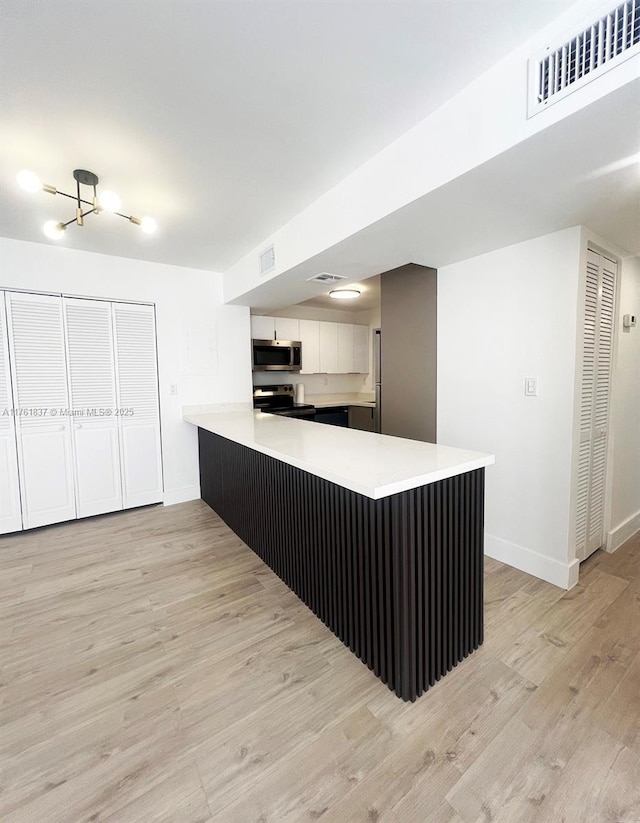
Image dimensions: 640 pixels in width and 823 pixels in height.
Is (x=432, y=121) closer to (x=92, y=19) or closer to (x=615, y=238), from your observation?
(x=92, y=19)

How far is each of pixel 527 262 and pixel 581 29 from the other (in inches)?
51.6

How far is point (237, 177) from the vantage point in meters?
2.00

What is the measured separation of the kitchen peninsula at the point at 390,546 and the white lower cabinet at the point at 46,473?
2.16 meters

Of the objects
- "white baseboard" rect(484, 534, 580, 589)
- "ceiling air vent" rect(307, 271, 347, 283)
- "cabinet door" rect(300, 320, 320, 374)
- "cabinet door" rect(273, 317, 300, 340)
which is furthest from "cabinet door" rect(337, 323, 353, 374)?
"white baseboard" rect(484, 534, 580, 589)

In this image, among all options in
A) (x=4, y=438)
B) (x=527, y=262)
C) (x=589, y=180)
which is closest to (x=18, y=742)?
(x=4, y=438)

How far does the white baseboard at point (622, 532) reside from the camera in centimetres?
262

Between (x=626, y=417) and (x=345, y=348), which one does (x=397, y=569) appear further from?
(x=345, y=348)

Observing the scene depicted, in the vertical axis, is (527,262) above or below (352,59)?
below

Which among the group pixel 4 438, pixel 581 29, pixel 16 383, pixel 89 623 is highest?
pixel 581 29

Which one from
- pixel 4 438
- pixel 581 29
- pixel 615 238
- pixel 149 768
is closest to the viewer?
pixel 581 29

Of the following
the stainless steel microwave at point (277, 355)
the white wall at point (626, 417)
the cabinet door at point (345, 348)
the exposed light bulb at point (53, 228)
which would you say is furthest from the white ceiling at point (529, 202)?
the cabinet door at point (345, 348)

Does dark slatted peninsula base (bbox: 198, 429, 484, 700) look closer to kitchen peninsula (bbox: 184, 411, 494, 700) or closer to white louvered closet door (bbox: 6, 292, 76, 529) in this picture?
kitchen peninsula (bbox: 184, 411, 494, 700)

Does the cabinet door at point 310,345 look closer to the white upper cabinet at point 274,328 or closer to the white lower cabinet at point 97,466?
the white upper cabinet at point 274,328

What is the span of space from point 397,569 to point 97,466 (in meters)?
3.09
